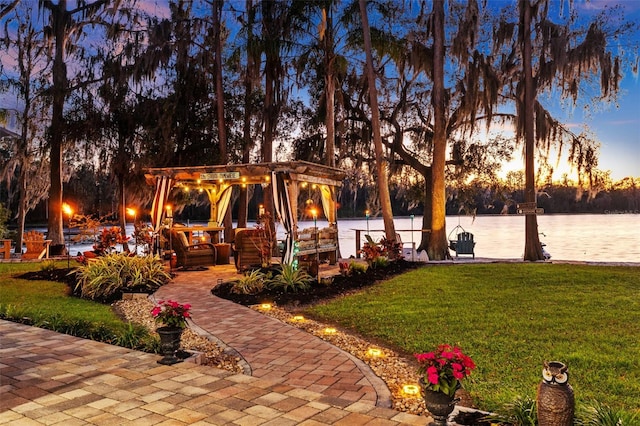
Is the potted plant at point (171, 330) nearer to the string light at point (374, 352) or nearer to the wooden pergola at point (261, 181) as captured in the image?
the string light at point (374, 352)

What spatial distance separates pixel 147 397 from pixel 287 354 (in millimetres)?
1823

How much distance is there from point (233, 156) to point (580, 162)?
41.0 feet

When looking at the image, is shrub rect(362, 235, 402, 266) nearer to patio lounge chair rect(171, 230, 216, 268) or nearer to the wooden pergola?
the wooden pergola

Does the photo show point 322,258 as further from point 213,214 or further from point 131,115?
point 131,115

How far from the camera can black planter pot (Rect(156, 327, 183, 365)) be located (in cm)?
422

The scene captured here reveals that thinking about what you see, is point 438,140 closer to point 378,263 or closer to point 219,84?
point 378,263

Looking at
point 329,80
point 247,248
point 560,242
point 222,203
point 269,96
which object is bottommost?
point 560,242

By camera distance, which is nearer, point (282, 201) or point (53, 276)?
point (53, 276)

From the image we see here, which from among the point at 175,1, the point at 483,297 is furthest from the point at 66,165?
the point at 483,297

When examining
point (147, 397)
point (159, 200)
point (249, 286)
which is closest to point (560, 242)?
point (159, 200)

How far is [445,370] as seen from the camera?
9.44ft

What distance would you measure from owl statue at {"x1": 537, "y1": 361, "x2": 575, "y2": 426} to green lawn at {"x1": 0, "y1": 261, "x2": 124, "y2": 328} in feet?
17.0

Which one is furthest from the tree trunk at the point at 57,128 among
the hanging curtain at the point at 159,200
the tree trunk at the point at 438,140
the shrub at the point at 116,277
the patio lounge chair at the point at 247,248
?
the tree trunk at the point at 438,140

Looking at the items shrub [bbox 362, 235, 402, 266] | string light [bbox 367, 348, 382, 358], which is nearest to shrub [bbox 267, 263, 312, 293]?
shrub [bbox 362, 235, 402, 266]
